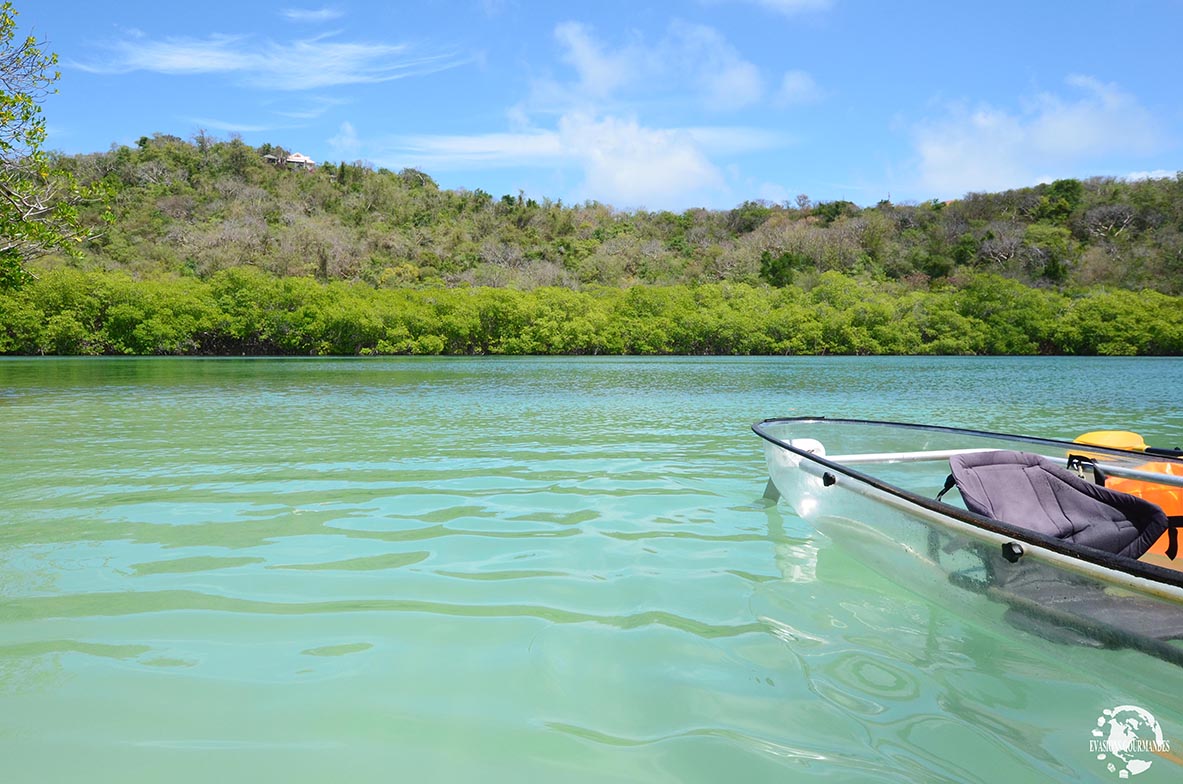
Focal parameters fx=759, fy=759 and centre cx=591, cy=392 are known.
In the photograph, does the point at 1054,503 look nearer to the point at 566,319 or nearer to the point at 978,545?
→ the point at 978,545

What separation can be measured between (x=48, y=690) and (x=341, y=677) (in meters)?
1.20

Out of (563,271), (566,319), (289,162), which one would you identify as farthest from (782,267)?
(289,162)

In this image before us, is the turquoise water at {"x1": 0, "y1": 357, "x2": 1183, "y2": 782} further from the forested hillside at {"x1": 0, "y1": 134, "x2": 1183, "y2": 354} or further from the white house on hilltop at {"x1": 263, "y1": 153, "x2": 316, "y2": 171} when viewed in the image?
the white house on hilltop at {"x1": 263, "y1": 153, "x2": 316, "y2": 171}

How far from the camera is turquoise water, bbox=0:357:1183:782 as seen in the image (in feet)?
9.17

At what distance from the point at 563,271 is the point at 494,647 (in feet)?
283

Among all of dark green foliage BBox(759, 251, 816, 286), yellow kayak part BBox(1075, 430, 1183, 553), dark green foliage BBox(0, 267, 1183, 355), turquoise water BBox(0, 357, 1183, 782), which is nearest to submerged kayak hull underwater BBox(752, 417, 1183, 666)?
yellow kayak part BBox(1075, 430, 1183, 553)

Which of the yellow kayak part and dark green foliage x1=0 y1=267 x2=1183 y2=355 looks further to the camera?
dark green foliage x1=0 y1=267 x2=1183 y2=355

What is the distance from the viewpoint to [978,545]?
3.45 meters

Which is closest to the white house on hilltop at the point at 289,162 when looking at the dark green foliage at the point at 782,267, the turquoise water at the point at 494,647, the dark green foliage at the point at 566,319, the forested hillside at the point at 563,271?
the forested hillside at the point at 563,271

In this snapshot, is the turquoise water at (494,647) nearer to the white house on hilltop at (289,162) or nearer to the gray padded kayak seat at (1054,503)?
the gray padded kayak seat at (1054,503)

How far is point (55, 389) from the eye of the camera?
22172 millimetres

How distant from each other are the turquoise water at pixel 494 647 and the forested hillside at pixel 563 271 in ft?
198

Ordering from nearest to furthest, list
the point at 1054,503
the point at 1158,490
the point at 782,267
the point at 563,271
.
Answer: the point at 1054,503 < the point at 1158,490 < the point at 782,267 < the point at 563,271

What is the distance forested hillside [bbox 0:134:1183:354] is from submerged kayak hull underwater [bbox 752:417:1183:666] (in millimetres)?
63377
